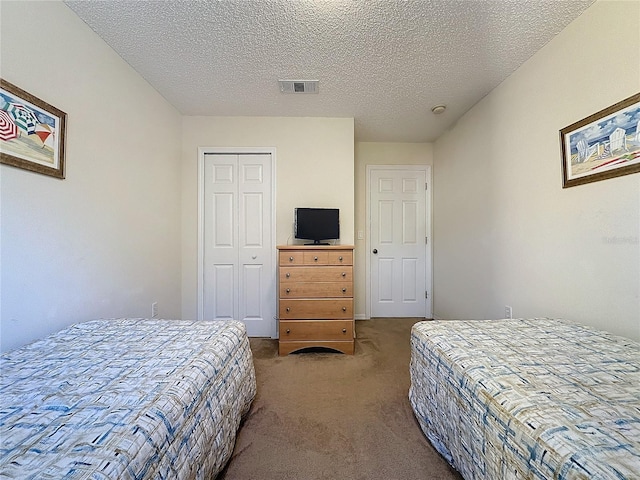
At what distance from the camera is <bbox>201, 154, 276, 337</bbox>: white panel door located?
287cm

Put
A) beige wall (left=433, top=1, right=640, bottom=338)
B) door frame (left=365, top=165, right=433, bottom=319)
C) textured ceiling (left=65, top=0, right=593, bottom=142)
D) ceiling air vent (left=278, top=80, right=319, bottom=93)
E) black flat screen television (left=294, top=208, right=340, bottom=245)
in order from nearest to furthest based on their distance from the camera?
1. beige wall (left=433, top=1, right=640, bottom=338)
2. textured ceiling (left=65, top=0, right=593, bottom=142)
3. ceiling air vent (left=278, top=80, right=319, bottom=93)
4. black flat screen television (left=294, top=208, right=340, bottom=245)
5. door frame (left=365, top=165, right=433, bottom=319)

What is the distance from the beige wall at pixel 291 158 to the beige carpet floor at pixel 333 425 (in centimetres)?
133

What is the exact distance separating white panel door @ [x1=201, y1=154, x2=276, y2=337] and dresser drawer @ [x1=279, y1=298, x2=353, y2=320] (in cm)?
55

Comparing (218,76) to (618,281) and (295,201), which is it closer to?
(295,201)

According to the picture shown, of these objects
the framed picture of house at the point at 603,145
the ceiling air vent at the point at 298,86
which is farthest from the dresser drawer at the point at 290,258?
the framed picture of house at the point at 603,145

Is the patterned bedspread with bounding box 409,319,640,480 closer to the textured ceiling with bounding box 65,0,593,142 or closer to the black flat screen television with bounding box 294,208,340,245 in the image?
the black flat screen television with bounding box 294,208,340,245

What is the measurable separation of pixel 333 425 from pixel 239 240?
6.75 feet

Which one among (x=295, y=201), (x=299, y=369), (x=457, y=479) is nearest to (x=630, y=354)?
(x=457, y=479)

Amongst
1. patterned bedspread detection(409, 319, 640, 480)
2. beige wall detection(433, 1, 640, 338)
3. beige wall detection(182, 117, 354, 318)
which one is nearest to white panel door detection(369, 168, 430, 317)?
beige wall detection(433, 1, 640, 338)

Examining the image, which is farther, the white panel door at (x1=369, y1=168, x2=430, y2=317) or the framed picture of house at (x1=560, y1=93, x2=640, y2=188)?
the white panel door at (x1=369, y1=168, x2=430, y2=317)

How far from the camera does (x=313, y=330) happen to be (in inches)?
93.8

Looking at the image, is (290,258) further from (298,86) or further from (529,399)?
(529,399)

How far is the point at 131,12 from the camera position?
153 cm

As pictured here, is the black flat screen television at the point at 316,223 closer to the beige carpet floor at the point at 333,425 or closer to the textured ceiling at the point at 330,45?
the textured ceiling at the point at 330,45
